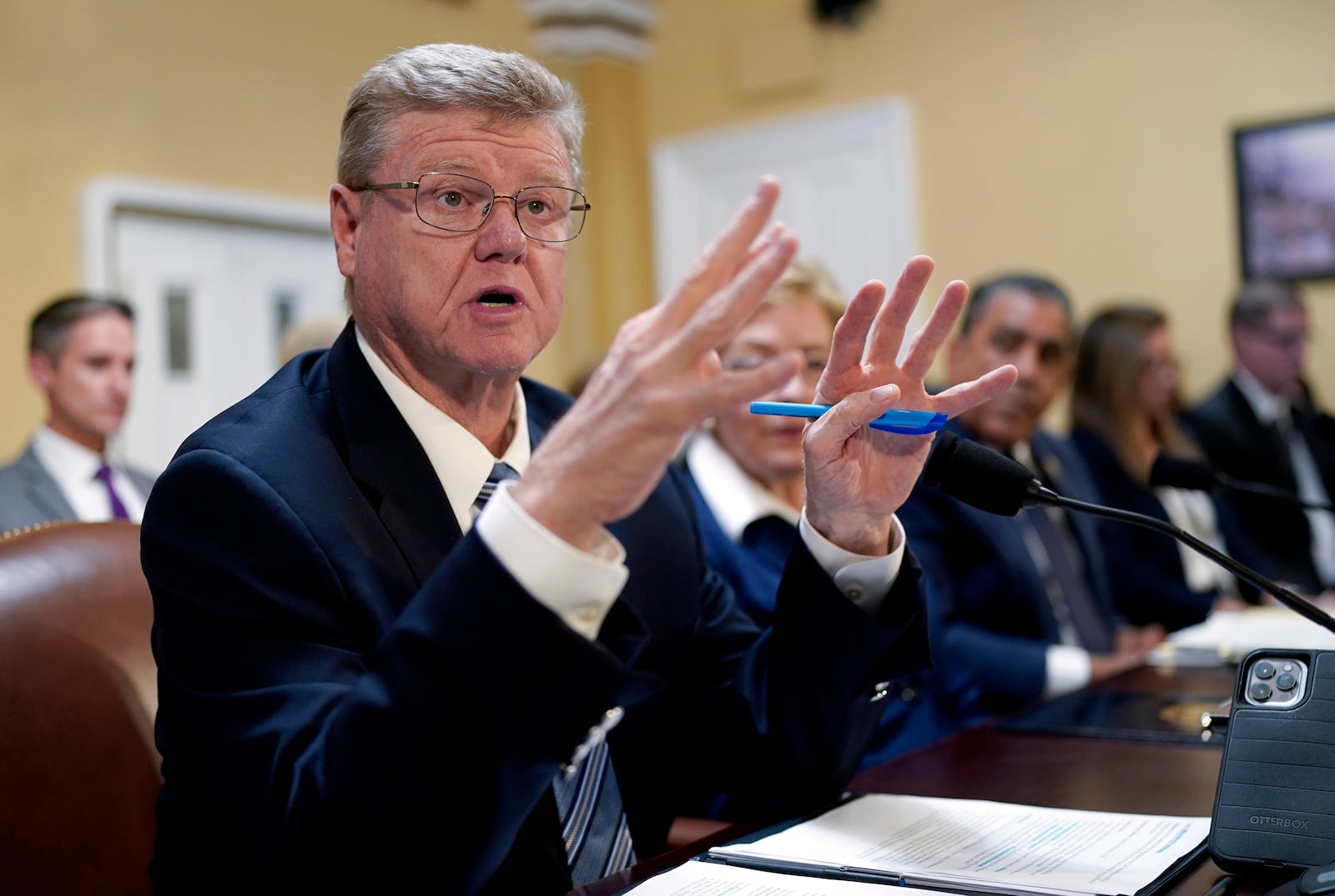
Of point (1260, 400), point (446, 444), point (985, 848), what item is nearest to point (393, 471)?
point (446, 444)

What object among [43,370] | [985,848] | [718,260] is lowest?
[985,848]

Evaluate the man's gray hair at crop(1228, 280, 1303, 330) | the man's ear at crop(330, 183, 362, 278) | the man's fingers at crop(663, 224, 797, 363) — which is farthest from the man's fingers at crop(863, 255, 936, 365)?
the man's gray hair at crop(1228, 280, 1303, 330)

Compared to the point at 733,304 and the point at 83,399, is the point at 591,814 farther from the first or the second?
the point at 83,399

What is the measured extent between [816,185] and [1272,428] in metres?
2.08

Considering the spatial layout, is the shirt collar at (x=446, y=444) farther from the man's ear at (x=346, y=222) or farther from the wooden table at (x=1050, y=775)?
the wooden table at (x=1050, y=775)

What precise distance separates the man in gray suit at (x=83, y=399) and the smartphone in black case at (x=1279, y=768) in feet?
10.0

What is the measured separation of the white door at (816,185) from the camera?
17.8 ft

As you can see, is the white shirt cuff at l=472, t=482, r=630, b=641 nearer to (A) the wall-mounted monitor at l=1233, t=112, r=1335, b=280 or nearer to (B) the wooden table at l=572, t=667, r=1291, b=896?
(B) the wooden table at l=572, t=667, r=1291, b=896

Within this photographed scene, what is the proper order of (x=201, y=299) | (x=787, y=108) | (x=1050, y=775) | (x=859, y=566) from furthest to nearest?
(x=787, y=108), (x=201, y=299), (x=1050, y=775), (x=859, y=566)

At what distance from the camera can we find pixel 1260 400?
4.59m

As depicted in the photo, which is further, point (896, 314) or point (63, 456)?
point (63, 456)

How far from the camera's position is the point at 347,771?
33.5 inches

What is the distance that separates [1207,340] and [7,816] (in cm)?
468

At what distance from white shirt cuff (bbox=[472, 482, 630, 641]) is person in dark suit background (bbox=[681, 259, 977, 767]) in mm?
1081
